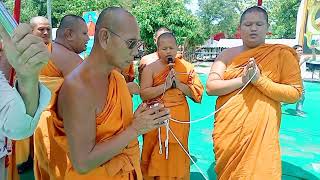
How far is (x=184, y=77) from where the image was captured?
3.56 metres

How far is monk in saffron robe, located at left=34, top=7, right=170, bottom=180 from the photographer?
1717mm

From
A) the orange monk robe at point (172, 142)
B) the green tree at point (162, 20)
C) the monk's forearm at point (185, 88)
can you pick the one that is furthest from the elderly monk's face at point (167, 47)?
the green tree at point (162, 20)

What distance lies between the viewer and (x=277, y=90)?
8.78 ft

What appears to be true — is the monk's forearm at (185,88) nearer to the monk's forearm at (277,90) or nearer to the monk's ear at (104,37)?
the monk's forearm at (277,90)

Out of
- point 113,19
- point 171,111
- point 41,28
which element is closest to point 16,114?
point 113,19

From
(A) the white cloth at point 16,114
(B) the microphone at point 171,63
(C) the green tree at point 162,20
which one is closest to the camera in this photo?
(A) the white cloth at point 16,114

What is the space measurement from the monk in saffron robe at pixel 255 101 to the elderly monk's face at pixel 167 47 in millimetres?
687

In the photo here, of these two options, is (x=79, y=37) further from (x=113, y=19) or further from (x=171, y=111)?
(x=113, y=19)

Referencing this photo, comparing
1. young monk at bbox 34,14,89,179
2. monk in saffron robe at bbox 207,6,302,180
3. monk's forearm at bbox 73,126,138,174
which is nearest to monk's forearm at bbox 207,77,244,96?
monk in saffron robe at bbox 207,6,302,180

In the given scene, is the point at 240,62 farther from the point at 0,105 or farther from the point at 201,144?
the point at 201,144

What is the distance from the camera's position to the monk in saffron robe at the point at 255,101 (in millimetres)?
2746

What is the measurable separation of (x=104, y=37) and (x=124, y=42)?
4.2 inches

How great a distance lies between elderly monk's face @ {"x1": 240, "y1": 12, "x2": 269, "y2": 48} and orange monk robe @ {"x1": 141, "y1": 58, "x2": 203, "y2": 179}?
0.85m

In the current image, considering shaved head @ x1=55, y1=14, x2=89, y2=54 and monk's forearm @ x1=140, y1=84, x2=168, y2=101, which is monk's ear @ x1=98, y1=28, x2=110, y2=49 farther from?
monk's forearm @ x1=140, y1=84, x2=168, y2=101
